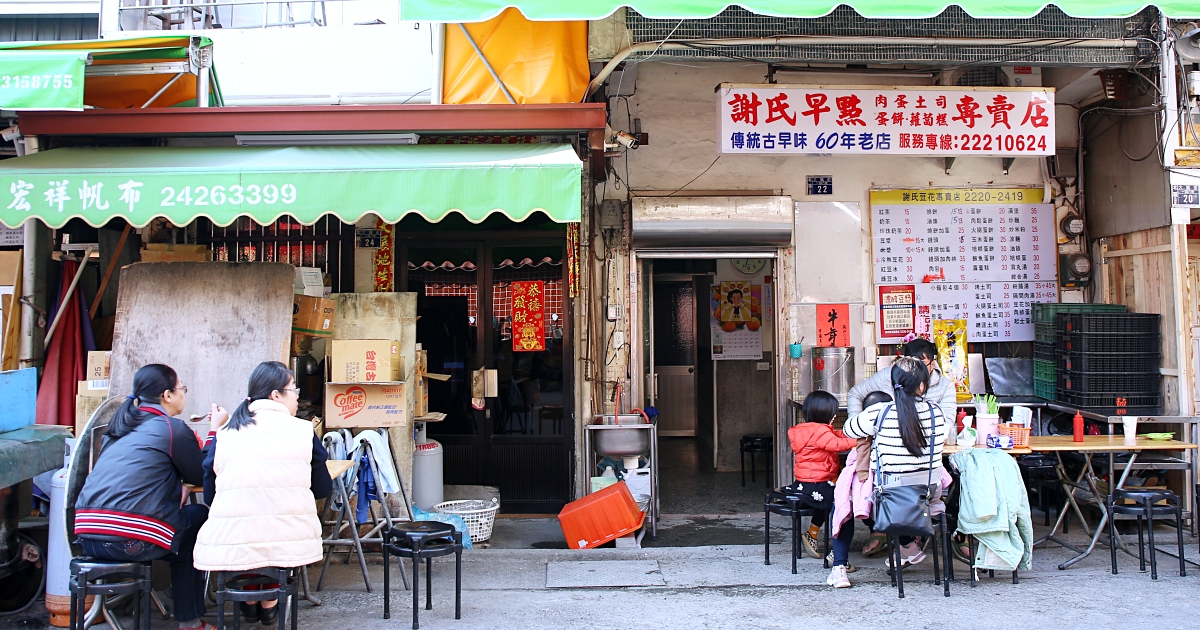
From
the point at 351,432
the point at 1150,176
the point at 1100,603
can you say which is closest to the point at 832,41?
the point at 1150,176

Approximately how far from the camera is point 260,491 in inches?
179

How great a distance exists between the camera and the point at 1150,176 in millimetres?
7852

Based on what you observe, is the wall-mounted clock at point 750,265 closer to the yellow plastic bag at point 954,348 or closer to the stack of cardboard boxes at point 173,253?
the yellow plastic bag at point 954,348

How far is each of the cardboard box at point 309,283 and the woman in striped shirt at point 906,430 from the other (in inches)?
181

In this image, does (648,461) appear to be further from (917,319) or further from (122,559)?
(122,559)

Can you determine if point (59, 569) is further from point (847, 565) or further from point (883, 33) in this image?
point (883, 33)

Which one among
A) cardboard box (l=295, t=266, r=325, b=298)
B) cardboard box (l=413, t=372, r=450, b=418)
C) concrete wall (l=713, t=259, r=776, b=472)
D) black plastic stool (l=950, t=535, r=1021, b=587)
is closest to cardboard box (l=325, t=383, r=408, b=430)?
cardboard box (l=413, t=372, r=450, b=418)

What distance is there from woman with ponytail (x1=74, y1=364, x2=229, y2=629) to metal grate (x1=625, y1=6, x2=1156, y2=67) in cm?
449

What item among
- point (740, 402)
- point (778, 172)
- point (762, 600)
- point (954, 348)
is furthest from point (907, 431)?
point (740, 402)

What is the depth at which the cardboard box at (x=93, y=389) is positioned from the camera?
6.63 m

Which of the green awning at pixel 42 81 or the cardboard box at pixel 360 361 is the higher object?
the green awning at pixel 42 81

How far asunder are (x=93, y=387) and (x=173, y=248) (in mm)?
1349

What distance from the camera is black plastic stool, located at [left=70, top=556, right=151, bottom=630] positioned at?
4.51 m

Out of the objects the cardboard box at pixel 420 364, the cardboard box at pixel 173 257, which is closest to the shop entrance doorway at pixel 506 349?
the cardboard box at pixel 420 364
